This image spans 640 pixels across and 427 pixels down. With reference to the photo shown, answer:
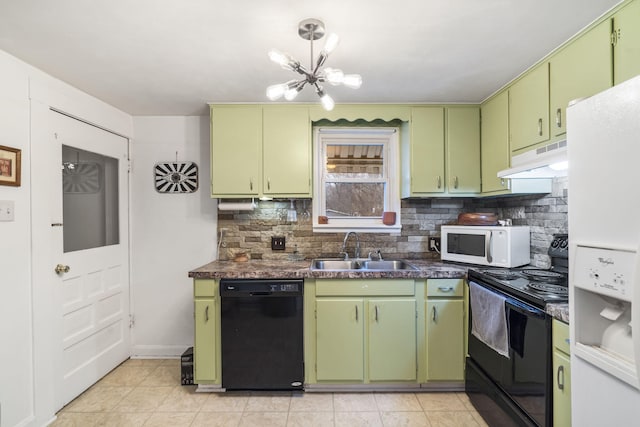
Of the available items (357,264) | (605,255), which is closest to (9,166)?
(357,264)

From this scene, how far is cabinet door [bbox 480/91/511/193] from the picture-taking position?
2.25 metres

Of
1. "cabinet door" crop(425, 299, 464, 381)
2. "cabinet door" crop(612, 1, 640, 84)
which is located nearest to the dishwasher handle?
"cabinet door" crop(425, 299, 464, 381)

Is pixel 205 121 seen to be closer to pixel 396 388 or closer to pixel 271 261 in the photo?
pixel 271 261

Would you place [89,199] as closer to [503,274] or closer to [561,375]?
[503,274]

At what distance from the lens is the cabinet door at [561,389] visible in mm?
1351

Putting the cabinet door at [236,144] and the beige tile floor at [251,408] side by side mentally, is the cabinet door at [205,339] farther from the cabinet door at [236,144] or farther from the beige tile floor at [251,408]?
the cabinet door at [236,144]

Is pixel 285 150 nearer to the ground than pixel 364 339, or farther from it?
farther from it

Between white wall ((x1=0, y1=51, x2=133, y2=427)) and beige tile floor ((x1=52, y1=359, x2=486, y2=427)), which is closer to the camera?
white wall ((x1=0, y1=51, x2=133, y2=427))

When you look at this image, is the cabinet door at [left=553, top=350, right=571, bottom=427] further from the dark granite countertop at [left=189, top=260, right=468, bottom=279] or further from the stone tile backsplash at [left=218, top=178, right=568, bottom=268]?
the stone tile backsplash at [left=218, top=178, right=568, bottom=268]

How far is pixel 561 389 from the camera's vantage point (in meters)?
1.38

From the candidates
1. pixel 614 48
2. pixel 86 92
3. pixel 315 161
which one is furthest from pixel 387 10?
pixel 86 92

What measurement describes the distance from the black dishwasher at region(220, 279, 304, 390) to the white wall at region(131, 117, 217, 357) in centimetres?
85

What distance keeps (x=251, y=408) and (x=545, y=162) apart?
234cm

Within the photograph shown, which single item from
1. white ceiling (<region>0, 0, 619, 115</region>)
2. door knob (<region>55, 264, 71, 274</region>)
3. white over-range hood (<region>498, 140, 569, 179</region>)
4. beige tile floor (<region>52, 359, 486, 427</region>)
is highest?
white ceiling (<region>0, 0, 619, 115</region>)
